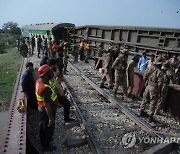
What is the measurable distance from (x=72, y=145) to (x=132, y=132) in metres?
1.61

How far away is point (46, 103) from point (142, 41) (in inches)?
386

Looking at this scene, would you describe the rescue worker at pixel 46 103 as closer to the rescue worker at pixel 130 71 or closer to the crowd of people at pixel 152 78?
the crowd of people at pixel 152 78

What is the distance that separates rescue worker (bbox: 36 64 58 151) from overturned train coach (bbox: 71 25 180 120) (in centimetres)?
400

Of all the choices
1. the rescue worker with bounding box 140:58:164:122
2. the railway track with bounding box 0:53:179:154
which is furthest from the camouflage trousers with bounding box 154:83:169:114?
the railway track with bounding box 0:53:179:154

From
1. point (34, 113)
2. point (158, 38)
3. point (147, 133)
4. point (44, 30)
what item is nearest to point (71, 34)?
point (44, 30)

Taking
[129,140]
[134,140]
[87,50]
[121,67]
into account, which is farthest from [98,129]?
[87,50]

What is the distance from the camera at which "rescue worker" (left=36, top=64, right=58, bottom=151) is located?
15.7ft

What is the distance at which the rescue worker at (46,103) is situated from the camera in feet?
15.7

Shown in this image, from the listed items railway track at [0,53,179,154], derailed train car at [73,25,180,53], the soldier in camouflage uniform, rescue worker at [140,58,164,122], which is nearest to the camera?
railway track at [0,53,179,154]

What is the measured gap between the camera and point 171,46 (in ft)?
38.7

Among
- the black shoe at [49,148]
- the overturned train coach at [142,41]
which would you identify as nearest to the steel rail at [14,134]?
the black shoe at [49,148]

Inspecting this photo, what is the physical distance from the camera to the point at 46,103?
15.7ft

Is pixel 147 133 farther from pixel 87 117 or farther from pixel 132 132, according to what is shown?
pixel 87 117

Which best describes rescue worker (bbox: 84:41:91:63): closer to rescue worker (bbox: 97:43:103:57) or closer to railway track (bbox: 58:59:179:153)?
rescue worker (bbox: 97:43:103:57)
